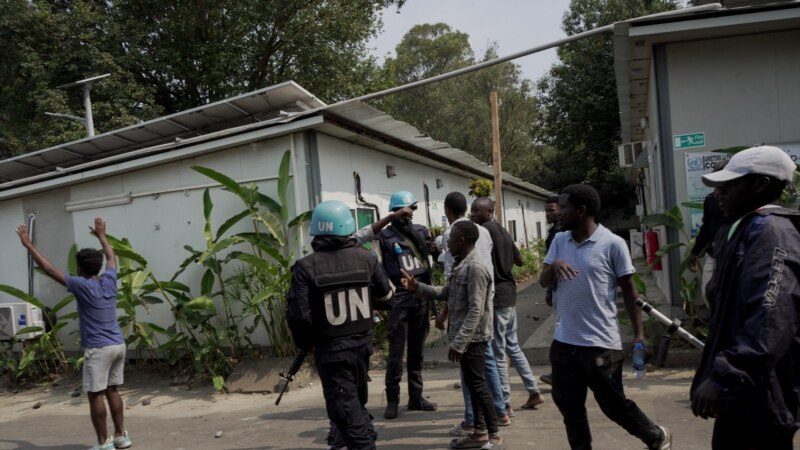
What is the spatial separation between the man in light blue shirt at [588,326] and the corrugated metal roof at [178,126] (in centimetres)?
607

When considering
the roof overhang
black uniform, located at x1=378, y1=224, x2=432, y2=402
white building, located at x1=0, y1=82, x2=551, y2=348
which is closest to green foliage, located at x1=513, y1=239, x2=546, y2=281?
white building, located at x1=0, y1=82, x2=551, y2=348

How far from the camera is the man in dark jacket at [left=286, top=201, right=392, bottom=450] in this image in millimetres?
4254

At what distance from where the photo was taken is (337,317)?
14.2 ft

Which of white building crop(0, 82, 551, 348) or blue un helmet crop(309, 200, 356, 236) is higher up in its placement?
white building crop(0, 82, 551, 348)

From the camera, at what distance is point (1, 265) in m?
10.5

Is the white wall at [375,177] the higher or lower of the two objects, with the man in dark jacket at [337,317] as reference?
higher

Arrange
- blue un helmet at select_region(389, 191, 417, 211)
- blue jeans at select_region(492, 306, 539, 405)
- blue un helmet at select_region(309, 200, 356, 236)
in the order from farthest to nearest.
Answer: blue un helmet at select_region(389, 191, 417, 211)
blue jeans at select_region(492, 306, 539, 405)
blue un helmet at select_region(309, 200, 356, 236)

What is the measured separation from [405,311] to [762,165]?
12.9 ft

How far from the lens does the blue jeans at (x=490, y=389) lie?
507 centimetres

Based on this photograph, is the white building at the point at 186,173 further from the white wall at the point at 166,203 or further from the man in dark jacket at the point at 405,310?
the man in dark jacket at the point at 405,310

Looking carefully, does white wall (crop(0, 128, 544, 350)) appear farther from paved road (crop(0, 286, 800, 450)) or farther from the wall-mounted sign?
the wall-mounted sign

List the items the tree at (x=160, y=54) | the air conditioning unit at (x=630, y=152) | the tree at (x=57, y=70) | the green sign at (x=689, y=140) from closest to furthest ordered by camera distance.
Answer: the green sign at (x=689, y=140) < the air conditioning unit at (x=630, y=152) < the tree at (x=57, y=70) < the tree at (x=160, y=54)

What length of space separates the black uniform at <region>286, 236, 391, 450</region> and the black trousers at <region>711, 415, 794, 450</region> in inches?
89.7

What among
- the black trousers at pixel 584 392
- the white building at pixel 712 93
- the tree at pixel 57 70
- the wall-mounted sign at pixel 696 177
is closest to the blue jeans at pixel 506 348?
the black trousers at pixel 584 392
